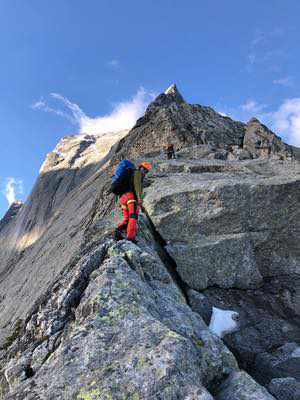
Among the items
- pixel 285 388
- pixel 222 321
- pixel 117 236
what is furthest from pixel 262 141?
pixel 285 388

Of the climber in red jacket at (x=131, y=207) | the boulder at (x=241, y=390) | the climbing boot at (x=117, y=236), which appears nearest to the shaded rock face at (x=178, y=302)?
the boulder at (x=241, y=390)

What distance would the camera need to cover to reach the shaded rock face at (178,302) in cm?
591

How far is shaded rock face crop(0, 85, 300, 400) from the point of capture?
19.4 feet

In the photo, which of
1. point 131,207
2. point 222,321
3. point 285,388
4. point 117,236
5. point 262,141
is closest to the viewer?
point 285,388

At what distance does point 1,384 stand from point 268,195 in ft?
35.5

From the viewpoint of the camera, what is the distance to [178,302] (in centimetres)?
892

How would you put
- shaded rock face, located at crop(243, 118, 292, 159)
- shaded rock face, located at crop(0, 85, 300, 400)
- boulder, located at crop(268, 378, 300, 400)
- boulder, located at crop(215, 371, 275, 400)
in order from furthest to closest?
shaded rock face, located at crop(243, 118, 292, 159), boulder, located at crop(268, 378, 300, 400), boulder, located at crop(215, 371, 275, 400), shaded rock face, located at crop(0, 85, 300, 400)

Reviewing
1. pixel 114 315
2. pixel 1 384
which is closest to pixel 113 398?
pixel 114 315

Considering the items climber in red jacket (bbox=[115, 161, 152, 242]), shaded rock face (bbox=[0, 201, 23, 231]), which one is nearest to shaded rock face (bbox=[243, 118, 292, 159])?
climber in red jacket (bbox=[115, 161, 152, 242])

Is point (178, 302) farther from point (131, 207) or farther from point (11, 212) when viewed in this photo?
point (11, 212)

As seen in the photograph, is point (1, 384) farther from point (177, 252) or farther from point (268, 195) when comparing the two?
point (268, 195)

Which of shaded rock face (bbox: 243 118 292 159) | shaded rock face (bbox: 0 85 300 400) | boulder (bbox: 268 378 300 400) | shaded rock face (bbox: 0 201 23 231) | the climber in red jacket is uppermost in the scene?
shaded rock face (bbox: 243 118 292 159)

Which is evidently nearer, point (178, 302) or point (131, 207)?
point (178, 302)

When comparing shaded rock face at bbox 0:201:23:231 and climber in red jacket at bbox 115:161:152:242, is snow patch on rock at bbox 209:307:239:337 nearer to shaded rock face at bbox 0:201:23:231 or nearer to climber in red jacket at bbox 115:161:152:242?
climber in red jacket at bbox 115:161:152:242
